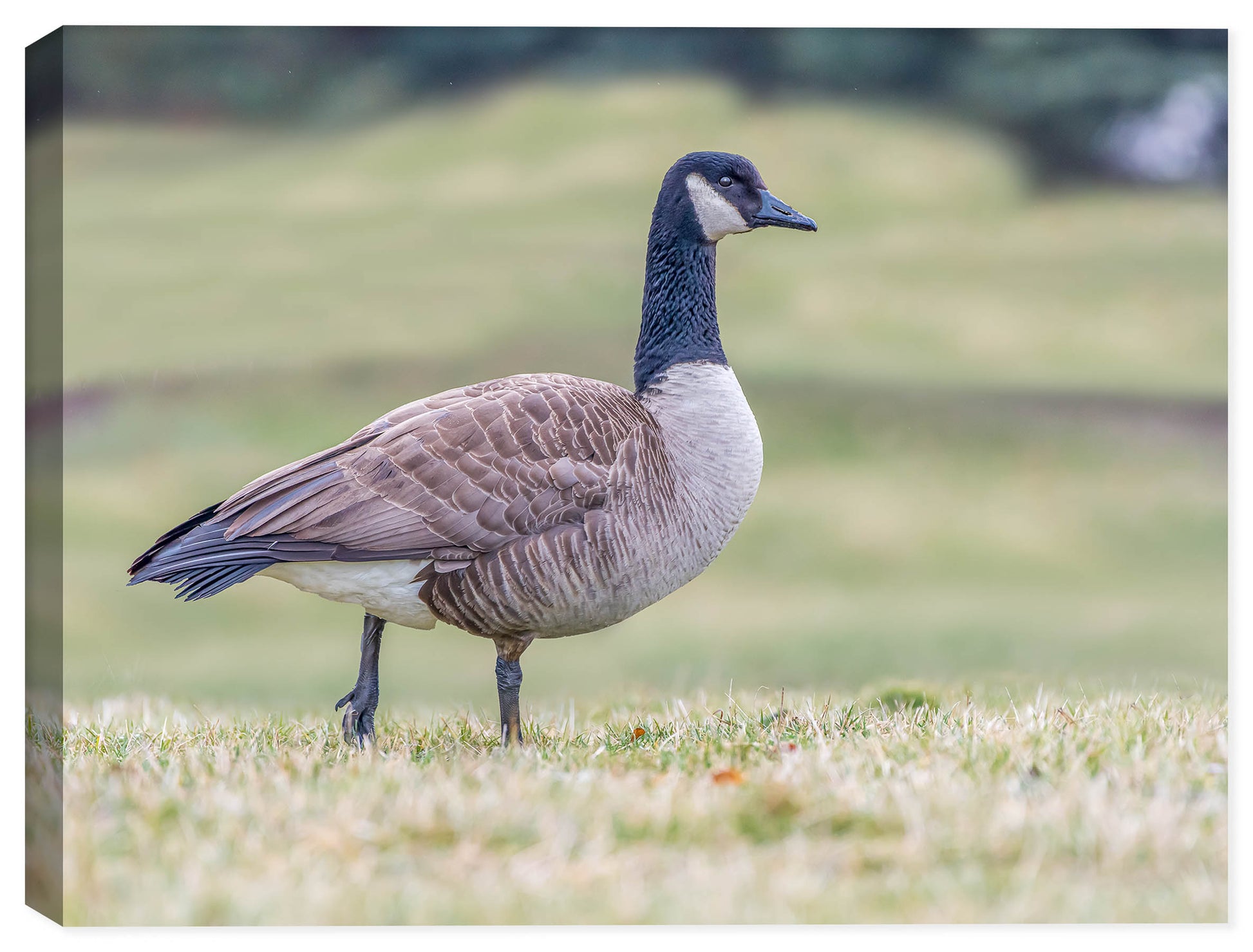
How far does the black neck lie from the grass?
7.13 feet

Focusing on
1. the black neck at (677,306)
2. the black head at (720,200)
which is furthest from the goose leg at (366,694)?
the black head at (720,200)

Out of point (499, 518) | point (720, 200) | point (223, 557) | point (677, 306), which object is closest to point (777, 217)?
point (720, 200)

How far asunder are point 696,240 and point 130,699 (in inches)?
180

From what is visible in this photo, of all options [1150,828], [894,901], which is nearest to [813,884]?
[894,901]

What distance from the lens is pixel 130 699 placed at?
23.9 ft

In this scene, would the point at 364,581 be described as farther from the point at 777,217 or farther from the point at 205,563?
the point at 777,217

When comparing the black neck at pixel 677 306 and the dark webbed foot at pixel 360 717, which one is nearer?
the dark webbed foot at pixel 360 717

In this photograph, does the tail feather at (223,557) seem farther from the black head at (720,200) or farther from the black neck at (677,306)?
the black head at (720,200)

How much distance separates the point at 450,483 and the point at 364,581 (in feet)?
2.06

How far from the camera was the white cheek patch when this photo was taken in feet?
20.5

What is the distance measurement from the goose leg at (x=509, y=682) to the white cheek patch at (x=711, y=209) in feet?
8.09

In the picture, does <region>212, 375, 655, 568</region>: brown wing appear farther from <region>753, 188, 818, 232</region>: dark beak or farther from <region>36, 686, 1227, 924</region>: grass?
<region>753, 188, 818, 232</region>: dark beak

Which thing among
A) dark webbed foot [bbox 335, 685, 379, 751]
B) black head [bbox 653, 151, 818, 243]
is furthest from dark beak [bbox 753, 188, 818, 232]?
dark webbed foot [bbox 335, 685, 379, 751]

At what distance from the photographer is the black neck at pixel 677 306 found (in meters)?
6.33
